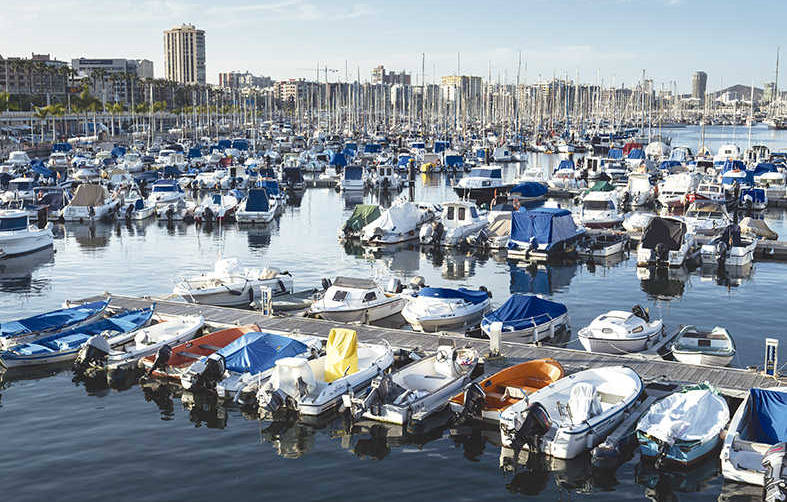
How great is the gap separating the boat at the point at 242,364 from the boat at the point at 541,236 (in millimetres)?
23648

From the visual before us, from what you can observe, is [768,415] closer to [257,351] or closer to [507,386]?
[507,386]

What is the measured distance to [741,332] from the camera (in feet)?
104

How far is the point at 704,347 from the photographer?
26766mm

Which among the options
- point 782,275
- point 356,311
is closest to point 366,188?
point 782,275

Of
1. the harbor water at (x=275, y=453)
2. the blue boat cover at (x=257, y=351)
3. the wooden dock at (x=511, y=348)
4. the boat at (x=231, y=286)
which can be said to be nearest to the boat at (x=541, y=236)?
the harbor water at (x=275, y=453)

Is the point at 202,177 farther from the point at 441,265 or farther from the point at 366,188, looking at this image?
the point at 441,265

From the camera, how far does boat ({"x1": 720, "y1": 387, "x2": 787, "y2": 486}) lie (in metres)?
18.5

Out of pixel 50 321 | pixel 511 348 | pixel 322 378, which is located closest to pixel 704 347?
pixel 511 348

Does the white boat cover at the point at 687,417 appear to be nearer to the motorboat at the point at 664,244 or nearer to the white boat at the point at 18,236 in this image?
the motorboat at the point at 664,244

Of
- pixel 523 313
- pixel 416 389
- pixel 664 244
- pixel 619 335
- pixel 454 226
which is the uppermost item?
pixel 664 244

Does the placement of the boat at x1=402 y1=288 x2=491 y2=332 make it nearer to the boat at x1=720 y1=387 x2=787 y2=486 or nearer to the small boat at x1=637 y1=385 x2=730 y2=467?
the small boat at x1=637 y1=385 x2=730 y2=467

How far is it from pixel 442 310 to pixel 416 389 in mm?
7585

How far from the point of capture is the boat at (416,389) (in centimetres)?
2191

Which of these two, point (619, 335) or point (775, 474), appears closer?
point (775, 474)
